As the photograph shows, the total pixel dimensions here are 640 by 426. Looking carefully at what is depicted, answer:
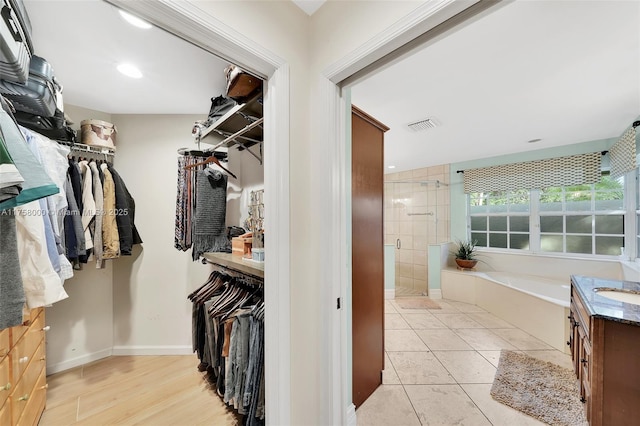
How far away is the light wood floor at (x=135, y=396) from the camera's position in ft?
5.13

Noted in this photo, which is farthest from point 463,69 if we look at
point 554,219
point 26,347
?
point 554,219

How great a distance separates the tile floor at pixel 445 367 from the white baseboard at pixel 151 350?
67.9 inches

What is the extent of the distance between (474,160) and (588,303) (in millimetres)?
3462

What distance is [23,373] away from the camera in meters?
1.24

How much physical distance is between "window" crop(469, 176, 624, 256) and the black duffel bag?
5.35 meters

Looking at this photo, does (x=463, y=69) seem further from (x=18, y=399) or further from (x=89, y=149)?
(x=18, y=399)

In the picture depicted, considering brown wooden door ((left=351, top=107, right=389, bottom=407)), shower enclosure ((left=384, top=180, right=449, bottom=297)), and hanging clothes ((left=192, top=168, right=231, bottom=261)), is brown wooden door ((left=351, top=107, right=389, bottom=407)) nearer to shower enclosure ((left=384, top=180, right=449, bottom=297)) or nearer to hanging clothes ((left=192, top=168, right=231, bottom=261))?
hanging clothes ((left=192, top=168, right=231, bottom=261))

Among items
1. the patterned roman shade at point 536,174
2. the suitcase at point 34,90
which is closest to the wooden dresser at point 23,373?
the suitcase at point 34,90

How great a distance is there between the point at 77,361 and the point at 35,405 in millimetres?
830

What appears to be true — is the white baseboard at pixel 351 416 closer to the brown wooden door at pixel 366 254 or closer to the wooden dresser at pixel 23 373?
the brown wooden door at pixel 366 254

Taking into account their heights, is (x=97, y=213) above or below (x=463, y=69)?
below

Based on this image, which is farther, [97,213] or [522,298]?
[522,298]

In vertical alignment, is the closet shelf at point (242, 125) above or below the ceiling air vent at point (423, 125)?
below

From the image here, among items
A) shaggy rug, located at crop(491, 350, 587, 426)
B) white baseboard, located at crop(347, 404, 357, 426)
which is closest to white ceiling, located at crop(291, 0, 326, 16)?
white baseboard, located at crop(347, 404, 357, 426)
